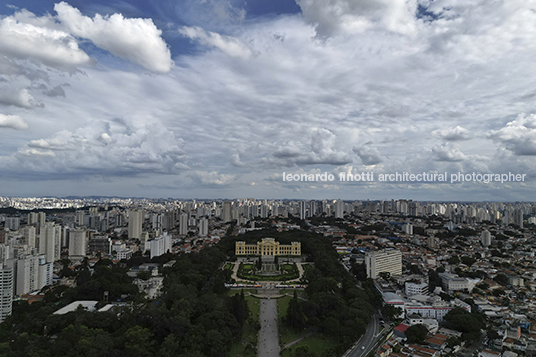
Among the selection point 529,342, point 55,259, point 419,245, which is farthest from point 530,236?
point 55,259

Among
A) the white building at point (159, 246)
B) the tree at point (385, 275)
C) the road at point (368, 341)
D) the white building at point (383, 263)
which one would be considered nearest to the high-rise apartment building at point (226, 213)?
the white building at point (159, 246)

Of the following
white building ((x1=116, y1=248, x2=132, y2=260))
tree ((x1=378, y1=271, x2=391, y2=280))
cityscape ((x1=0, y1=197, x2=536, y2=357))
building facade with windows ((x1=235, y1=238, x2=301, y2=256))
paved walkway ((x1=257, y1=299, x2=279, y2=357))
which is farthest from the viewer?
building facade with windows ((x1=235, y1=238, x2=301, y2=256))

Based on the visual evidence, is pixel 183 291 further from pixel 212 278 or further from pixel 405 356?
pixel 405 356

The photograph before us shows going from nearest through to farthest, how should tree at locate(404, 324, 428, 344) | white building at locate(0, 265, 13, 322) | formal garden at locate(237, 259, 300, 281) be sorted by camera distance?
tree at locate(404, 324, 428, 344) < white building at locate(0, 265, 13, 322) < formal garden at locate(237, 259, 300, 281)

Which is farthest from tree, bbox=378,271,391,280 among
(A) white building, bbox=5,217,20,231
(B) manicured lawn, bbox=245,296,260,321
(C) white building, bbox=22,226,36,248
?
(A) white building, bbox=5,217,20,231

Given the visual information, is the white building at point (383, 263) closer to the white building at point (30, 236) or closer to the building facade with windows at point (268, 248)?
the building facade with windows at point (268, 248)

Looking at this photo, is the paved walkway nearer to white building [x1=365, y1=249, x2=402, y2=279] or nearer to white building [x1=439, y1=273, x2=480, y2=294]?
white building [x1=365, y1=249, x2=402, y2=279]

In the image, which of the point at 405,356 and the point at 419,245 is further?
the point at 419,245

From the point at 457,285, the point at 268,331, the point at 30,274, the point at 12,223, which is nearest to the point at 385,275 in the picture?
the point at 457,285
